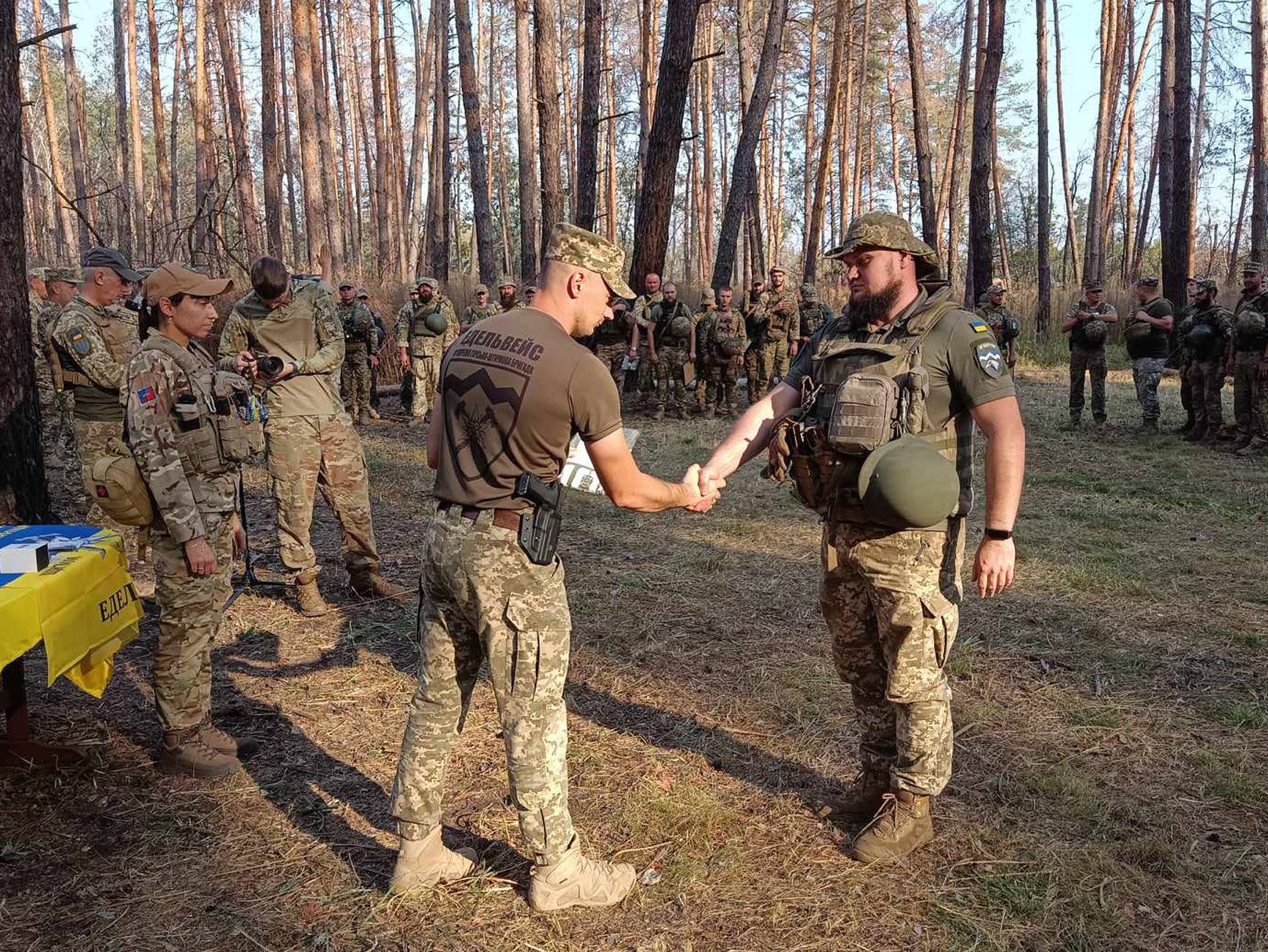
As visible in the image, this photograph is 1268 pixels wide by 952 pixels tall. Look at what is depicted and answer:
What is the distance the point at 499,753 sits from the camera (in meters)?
3.84

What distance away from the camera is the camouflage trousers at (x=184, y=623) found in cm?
349

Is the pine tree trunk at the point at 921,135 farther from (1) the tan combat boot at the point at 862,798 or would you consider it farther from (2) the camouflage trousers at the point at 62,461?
(1) the tan combat boot at the point at 862,798

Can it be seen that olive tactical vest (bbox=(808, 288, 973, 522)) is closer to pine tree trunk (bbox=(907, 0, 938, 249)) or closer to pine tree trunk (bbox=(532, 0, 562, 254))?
pine tree trunk (bbox=(532, 0, 562, 254))

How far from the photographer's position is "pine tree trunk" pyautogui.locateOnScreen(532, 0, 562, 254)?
12844 millimetres

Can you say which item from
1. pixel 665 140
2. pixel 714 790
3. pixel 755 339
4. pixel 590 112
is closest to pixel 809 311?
pixel 755 339

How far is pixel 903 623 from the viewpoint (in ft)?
9.30

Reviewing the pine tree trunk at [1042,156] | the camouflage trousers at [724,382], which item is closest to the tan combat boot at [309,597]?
the camouflage trousers at [724,382]

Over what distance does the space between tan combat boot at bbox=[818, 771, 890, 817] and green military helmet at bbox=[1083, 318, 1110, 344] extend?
1008 centimetres

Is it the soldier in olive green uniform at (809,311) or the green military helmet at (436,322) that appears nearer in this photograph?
the green military helmet at (436,322)

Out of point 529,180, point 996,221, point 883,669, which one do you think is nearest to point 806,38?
point 996,221

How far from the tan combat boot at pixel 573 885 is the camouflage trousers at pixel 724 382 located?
38.5 feet

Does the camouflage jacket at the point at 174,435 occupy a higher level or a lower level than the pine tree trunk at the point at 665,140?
lower

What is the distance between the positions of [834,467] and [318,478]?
382 centimetres

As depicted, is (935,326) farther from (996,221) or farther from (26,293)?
(996,221)
